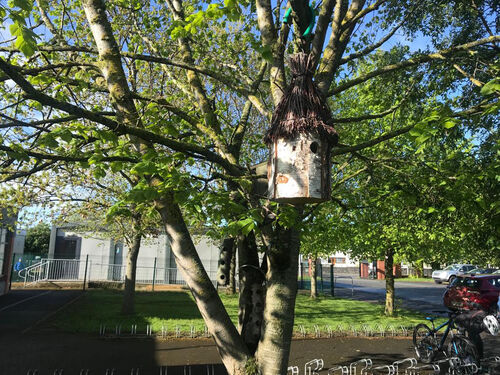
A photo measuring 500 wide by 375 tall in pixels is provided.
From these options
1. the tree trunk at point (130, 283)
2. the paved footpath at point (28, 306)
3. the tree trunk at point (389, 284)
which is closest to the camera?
the paved footpath at point (28, 306)

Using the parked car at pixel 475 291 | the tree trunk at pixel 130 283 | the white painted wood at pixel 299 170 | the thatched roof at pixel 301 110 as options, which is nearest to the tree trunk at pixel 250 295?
the white painted wood at pixel 299 170

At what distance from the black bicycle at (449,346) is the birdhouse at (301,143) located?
21.0ft

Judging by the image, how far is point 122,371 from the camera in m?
7.37

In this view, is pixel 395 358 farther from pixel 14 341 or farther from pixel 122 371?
pixel 14 341

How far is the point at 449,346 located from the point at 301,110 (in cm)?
Answer: 771

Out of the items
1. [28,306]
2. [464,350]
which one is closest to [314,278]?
[28,306]

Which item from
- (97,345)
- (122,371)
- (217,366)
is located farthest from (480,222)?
(97,345)

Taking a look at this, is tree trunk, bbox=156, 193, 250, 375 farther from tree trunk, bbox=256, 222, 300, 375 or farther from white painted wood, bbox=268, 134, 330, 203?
white painted wood, bbox=268, 134, 330, 203

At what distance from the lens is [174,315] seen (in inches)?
531

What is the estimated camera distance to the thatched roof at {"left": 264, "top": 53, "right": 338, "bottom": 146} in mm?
2816

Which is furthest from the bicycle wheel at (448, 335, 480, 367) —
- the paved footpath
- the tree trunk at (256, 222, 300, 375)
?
the paved footpath

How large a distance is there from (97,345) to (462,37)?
10601mm

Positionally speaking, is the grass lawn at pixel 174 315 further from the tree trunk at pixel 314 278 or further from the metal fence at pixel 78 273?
the metal fence at pixel 78 273

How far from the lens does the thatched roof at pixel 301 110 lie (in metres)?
2.82
